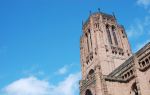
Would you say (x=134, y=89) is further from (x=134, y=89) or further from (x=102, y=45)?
(x=102, y=45)

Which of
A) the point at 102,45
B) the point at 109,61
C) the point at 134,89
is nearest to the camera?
the point at 134,89

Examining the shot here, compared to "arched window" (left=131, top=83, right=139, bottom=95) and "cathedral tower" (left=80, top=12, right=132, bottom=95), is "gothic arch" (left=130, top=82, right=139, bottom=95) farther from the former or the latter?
"cathedral tower" (left=80, top=12, right=132, bottom=95)

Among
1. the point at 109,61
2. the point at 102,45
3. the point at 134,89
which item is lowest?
the point at 134,89

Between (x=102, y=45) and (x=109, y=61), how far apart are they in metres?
4.86

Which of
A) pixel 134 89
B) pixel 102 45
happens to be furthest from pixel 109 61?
pixel 134 89

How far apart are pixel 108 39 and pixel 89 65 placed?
28.3 ft

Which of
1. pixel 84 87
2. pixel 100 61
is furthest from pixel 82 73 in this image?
pixel 84 87

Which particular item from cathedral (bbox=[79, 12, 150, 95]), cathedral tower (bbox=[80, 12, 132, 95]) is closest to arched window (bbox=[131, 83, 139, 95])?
cathedral (bbox=[79, 12, 150, 95])

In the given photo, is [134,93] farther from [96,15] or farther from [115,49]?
[96,15]

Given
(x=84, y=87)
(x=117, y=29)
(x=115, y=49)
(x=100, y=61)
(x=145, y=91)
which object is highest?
(x=117, y=29)

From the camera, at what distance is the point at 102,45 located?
220 ft

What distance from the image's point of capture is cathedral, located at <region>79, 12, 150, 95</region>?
4256cm

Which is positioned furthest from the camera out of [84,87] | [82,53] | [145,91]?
[82,53]

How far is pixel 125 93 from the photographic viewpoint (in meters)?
45.4
